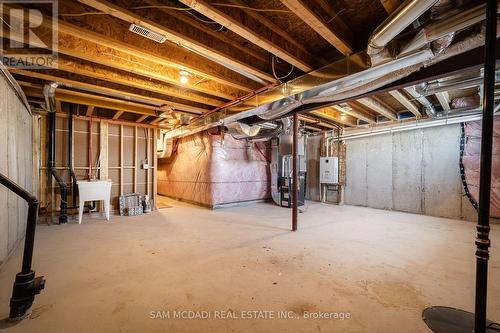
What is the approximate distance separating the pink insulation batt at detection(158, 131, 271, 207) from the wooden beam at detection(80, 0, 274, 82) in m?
2.97

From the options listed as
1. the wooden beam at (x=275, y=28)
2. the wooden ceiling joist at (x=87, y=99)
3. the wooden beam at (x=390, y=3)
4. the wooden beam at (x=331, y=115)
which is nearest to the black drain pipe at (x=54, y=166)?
the wooden ceiling joist at (x=87, y=99)

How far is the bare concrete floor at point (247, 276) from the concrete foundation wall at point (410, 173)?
129cm

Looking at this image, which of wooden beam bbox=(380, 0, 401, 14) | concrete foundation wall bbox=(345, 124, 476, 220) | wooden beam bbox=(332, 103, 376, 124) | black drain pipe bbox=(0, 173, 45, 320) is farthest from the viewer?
concrete foundation wall bbox=(345, 124, 476, 220)

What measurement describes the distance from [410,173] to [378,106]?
2137 mm

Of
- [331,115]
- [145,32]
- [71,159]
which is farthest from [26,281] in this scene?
[331,115]

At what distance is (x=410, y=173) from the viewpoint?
16.5ft

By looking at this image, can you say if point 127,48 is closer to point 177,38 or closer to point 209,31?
point 177,38

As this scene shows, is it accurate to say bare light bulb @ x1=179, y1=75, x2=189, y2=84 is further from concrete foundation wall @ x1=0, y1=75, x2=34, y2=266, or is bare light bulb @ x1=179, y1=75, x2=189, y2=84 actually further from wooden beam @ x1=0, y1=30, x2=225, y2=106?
concrete foundation wall @ x1=0, y1=75, x2=34, y2=266

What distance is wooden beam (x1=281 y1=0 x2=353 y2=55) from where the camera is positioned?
5.23 feet

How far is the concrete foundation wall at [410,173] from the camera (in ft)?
14.6

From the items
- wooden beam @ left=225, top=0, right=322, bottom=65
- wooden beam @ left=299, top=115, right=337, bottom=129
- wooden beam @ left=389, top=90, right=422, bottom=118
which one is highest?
wooden beam @ left=225, top=0, right=322, bottom=65

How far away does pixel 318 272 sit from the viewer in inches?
81.3

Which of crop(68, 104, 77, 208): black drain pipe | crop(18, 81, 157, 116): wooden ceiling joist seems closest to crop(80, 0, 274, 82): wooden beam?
crop(18, 81, 157, 116): wooden ceiling joist

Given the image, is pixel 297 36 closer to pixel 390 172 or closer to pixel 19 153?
pixel 19 153
